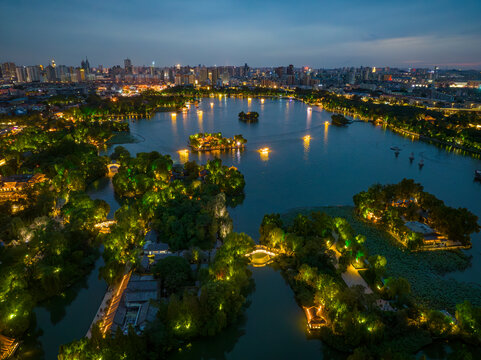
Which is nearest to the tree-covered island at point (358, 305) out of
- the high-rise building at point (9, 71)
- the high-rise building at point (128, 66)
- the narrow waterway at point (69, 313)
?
the narrow waterway at point (69, 313)

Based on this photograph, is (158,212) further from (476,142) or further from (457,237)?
(476,142)

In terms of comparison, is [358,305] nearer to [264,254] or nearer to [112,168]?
[264,254]

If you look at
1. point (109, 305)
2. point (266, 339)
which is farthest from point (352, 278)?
point (109, 305)

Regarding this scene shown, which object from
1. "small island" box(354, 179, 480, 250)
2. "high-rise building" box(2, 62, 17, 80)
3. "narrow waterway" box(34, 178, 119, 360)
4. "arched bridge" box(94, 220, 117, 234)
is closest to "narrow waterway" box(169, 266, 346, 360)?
"narrow waterway" box(34, 178, 119, 360)

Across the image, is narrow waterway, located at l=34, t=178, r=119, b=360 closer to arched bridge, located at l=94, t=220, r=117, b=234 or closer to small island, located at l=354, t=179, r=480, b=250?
arched bridge, located at l=94, t=220, r=117, b=234

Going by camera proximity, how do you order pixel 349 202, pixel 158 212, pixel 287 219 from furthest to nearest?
1. pixel 349 202
2. pixel 287 219
3. pixel 158 212

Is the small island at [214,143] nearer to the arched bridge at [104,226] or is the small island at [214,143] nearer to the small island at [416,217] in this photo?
the arched bridge at [104,226]

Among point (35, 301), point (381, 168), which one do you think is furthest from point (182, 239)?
point (381, 168)
